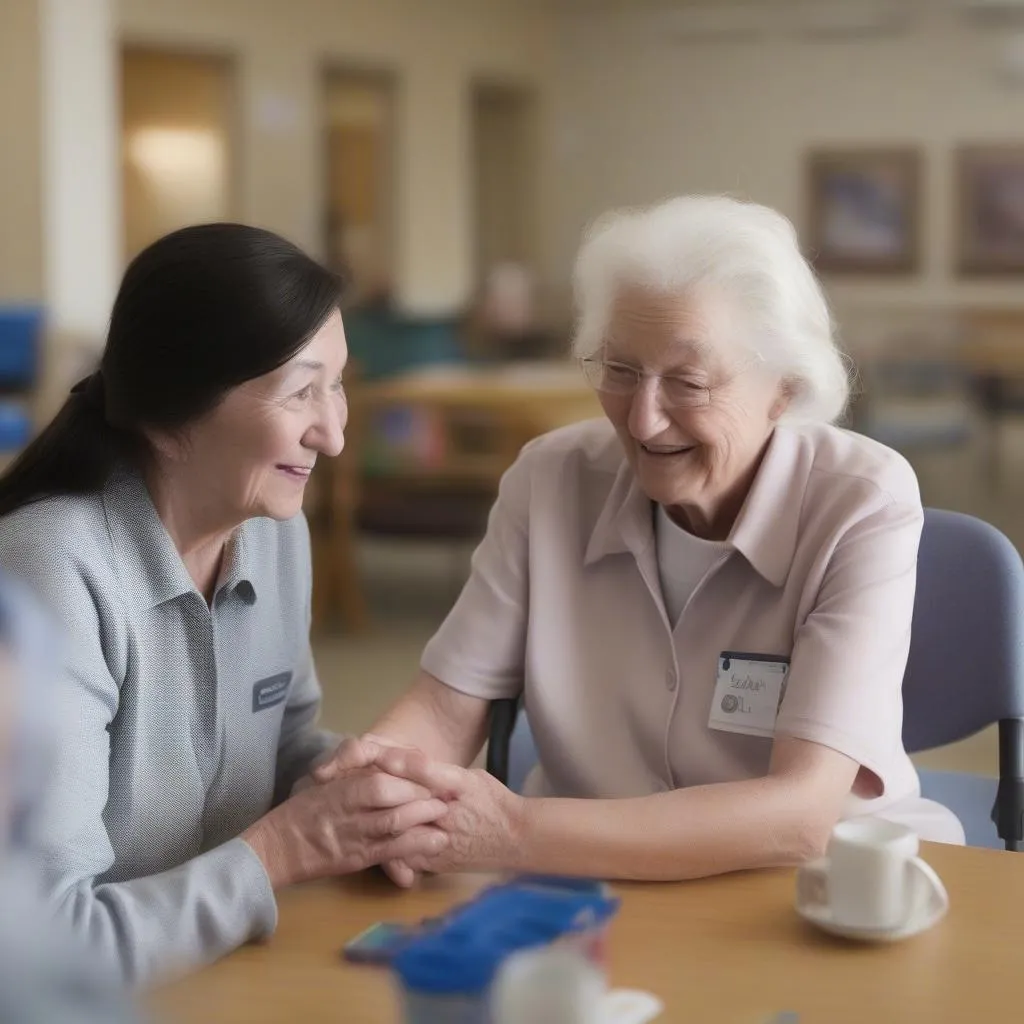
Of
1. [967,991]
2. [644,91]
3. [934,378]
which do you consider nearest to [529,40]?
[644,91]

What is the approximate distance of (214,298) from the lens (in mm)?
1613

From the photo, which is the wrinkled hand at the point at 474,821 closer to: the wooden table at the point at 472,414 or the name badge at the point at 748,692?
the name badge at the point at 748,692

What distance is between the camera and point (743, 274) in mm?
1834

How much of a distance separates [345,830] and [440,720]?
0.43 meters

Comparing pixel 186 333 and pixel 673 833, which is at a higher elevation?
pixel 186 333

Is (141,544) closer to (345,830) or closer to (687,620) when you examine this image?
(345,830)

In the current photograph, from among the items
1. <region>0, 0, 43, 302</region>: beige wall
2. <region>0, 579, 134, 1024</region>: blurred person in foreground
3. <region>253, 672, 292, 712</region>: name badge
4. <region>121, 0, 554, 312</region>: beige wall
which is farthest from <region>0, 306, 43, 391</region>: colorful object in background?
<region>0, 579, 134, 1024</region>: blurred person in foreground

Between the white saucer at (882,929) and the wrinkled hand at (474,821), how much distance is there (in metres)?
0.31

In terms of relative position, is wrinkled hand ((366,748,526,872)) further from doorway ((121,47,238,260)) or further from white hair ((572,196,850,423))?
doorway ((121,47,238,260))

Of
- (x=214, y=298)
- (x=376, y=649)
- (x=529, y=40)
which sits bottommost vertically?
(x=376, y=649)

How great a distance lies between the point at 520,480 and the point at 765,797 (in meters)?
0.62

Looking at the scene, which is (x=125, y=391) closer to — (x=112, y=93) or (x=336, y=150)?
(x=112, y=93)

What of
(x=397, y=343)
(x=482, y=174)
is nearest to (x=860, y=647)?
(x=397, y=343)

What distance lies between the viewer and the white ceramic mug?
1.34 meters
